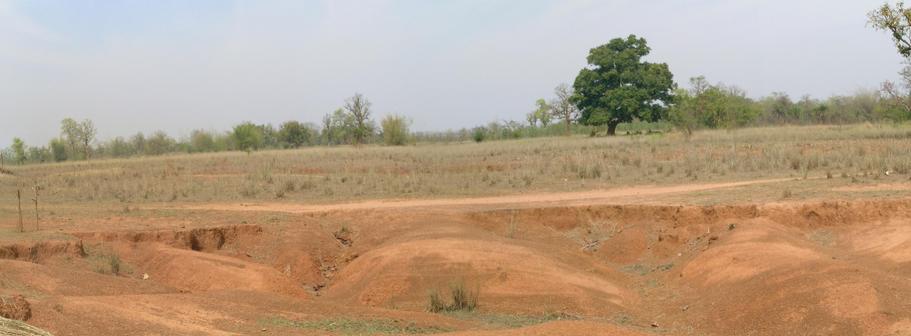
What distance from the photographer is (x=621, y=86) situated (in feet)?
165

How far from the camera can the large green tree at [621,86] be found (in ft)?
163

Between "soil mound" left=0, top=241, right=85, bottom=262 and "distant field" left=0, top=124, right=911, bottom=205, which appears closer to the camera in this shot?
"soil mound" left=0, top=241, right=85, bottom=262

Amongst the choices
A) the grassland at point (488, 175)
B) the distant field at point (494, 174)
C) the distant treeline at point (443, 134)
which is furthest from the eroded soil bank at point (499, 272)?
the distant treeline at point (443, 134)

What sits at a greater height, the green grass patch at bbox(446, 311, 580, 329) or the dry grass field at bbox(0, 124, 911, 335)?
the dry grass field at bbox(0, 124, 911, 335)

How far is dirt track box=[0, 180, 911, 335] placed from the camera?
9.29 metres

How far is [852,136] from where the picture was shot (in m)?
33.2

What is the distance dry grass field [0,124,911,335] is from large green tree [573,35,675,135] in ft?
83.3

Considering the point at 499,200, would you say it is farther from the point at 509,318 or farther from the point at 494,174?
the point at 509,318

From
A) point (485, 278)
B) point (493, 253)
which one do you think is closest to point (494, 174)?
point (493, 253)

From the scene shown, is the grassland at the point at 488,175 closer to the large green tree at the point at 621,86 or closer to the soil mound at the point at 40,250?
the soil mound at the point at 40,250

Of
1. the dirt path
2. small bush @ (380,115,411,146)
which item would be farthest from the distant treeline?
the dirt path

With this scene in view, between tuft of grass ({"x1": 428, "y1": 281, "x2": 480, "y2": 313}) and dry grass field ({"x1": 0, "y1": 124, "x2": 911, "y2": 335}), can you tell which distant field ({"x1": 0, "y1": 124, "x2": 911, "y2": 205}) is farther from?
tuft of grass ({"x1": 428, "y1": 281, "x2": 480, "y2": 313})

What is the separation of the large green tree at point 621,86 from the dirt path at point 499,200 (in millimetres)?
29456

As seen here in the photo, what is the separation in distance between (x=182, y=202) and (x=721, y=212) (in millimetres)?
13920
